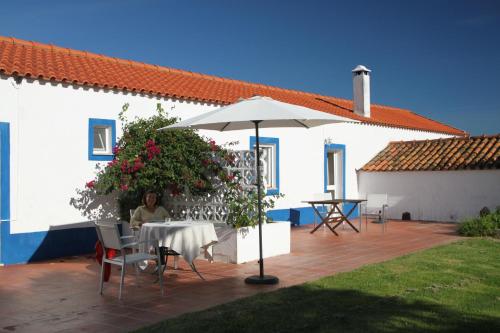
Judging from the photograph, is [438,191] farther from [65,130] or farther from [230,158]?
[65,130]

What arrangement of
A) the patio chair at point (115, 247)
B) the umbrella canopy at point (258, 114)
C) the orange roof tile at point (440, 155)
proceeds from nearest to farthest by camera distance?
Answer: the patio chair at point (115, 247)
the umbrella canopy at point (258, 114)
the orange roof tile at point (440, 155)

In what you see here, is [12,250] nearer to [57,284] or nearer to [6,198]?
[6,198]

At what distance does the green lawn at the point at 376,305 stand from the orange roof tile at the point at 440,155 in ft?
24.3

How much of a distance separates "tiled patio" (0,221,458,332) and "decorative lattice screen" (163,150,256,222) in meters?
1.02

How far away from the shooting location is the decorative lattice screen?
9.80m

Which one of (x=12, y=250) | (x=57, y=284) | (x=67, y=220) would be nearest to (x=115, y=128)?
(x=67, y=220)

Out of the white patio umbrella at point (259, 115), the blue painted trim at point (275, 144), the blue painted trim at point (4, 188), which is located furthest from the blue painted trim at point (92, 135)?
the blue painted trim at point (275, 144)

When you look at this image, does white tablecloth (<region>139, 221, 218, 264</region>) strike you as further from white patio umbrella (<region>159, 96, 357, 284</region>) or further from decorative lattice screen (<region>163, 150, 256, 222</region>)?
decorative lattice screen (<region>163, 150, 256, 222</region>)

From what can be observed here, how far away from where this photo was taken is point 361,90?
754 inches

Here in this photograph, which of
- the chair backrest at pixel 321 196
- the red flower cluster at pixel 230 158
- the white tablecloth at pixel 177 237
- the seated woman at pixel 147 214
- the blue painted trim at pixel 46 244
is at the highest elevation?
the red flower cluster at pixel 230 158

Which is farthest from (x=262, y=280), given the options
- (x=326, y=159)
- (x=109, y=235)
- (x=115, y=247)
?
(x=326, y=159)

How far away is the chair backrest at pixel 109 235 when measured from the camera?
265 inches

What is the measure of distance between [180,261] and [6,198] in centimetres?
301

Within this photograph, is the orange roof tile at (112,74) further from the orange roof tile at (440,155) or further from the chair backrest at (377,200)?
the chair backrest at (377,200)
